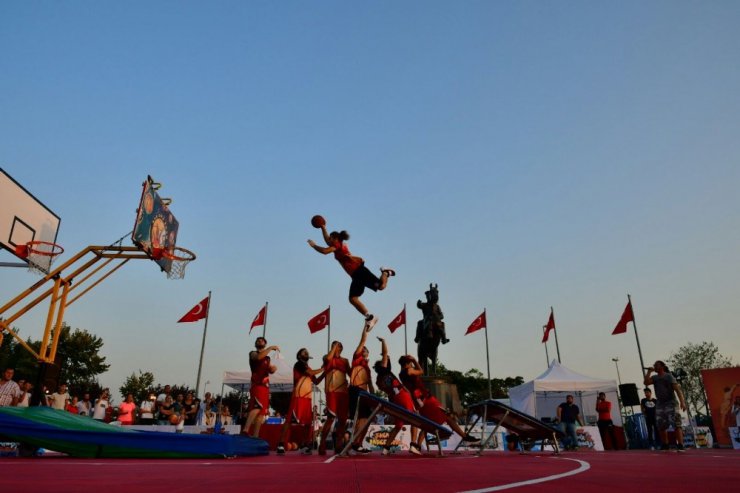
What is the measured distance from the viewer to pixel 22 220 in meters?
12.8

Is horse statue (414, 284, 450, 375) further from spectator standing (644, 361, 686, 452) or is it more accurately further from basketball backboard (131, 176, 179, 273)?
spectator standing (644, 361, 686, 452)

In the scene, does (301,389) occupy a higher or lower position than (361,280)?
lower

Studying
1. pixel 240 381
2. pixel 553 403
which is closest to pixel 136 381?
pixel 240 381

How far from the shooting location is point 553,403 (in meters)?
27.7

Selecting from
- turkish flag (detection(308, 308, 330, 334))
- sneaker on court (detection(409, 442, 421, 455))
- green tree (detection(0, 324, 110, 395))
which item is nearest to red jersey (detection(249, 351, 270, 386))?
sneaker on court (detection(409, 442, 421, 455))

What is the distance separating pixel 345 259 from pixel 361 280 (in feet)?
1.64

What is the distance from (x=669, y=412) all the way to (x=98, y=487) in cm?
999

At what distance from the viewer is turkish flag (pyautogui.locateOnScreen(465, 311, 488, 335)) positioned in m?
28.4

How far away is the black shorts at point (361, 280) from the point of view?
8.98 meters

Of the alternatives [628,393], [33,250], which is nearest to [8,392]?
[33,250]

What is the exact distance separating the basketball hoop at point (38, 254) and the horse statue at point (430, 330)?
13.4 m

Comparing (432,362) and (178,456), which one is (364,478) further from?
(432,362)

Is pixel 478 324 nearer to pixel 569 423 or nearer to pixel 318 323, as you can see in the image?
pixel 318 323

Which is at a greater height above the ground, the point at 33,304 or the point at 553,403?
the point at 33,304
